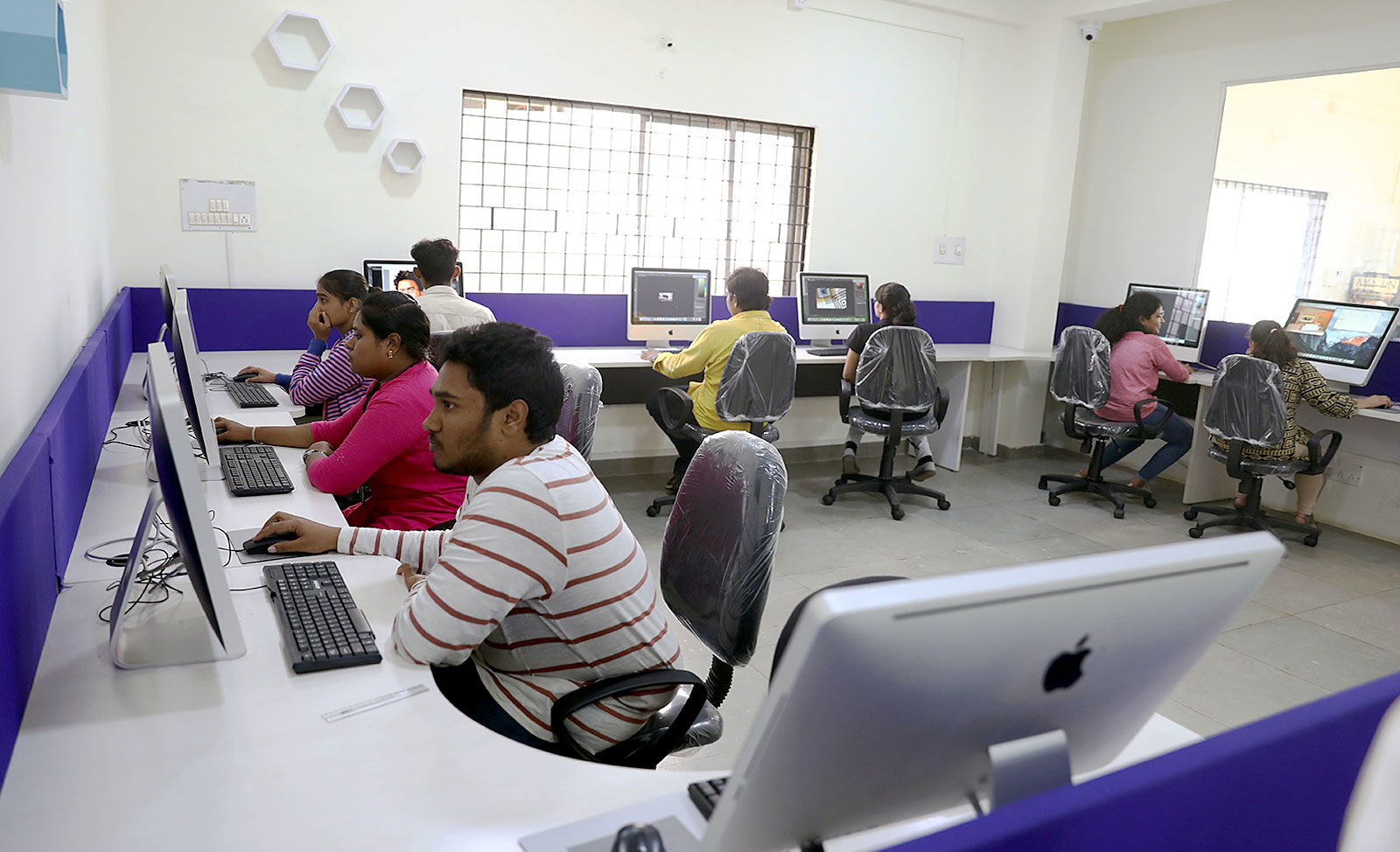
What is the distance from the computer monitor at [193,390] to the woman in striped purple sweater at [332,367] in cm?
60

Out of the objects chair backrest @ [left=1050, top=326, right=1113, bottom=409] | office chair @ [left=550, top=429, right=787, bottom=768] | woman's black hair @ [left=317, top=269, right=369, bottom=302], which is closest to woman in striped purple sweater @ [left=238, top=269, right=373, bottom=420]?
woman's black hair @ [left=317, top=269, right=369, bottom=302]

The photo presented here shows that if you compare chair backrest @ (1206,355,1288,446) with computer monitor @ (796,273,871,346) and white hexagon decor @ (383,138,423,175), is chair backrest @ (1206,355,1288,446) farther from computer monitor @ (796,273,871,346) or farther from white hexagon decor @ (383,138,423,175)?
white hexagon decor @ (383,138,423,175)

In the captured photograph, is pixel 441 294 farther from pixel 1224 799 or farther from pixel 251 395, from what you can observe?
pixel 1224 799

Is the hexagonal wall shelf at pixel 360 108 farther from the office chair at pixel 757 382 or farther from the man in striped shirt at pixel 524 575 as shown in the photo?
the man in striped shirt at pixel 524 575

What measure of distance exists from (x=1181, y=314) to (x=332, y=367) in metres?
4.62

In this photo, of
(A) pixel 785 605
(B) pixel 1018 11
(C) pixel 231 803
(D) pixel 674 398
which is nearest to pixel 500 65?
(D) pixel 674 398

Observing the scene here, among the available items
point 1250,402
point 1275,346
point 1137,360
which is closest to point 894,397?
point 1137,360

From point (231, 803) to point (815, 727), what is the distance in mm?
777

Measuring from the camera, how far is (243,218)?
430cm

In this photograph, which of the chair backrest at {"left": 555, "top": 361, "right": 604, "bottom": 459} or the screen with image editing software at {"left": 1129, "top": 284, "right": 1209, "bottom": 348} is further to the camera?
the screen with image editing software at {"left": 1129, "top": 284, "right": 1209, "bottom": 348}

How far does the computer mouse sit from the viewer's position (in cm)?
190

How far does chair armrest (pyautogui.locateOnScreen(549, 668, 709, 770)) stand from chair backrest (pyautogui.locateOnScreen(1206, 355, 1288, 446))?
153 inches

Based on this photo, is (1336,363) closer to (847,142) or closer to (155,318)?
(847,142)

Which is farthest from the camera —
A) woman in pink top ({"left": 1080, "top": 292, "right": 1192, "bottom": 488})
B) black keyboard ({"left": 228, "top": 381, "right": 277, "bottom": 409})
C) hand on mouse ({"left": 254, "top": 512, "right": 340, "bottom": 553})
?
woman in pink top ({"left": 1080, "top": 292, "right": 1192, "bottom": 488})
